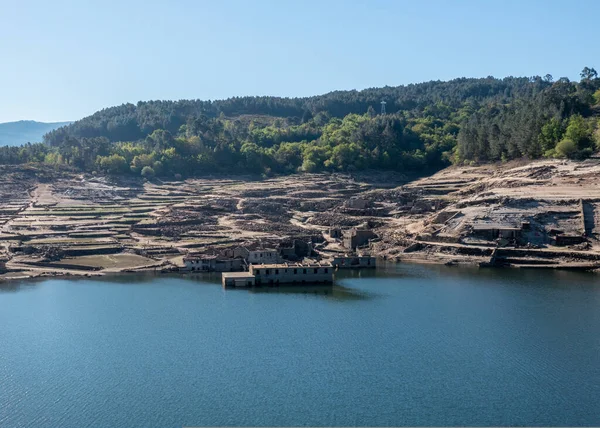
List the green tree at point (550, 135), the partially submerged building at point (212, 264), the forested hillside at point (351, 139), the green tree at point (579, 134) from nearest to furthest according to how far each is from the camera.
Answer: the partially submerged building at point (212, 264) → the green tree at point (579, 134) → the green tree at point (550, 135) → the forested hillside at point (351, 139)

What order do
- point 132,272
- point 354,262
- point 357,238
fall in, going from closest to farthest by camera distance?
point 132,272 < point 354,262 < point 357,238

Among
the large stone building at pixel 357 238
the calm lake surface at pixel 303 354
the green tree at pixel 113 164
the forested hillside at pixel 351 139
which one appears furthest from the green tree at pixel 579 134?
the green tree at pixel 113 164

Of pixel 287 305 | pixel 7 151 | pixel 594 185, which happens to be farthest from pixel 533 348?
pixel 7 151

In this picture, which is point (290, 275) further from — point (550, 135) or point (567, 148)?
point (550, 135)

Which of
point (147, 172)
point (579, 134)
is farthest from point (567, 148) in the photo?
point (147, 172)

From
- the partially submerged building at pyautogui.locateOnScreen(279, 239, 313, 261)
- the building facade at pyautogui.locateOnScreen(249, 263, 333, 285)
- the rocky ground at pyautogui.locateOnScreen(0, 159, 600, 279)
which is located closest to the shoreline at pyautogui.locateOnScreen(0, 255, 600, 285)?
the rocky ground at pyautogui.locateOnScreen(0, 159, 600, 279)

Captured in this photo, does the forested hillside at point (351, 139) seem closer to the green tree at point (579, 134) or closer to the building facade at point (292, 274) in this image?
the green tree at point (579, 134)

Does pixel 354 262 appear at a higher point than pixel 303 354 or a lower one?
higher
